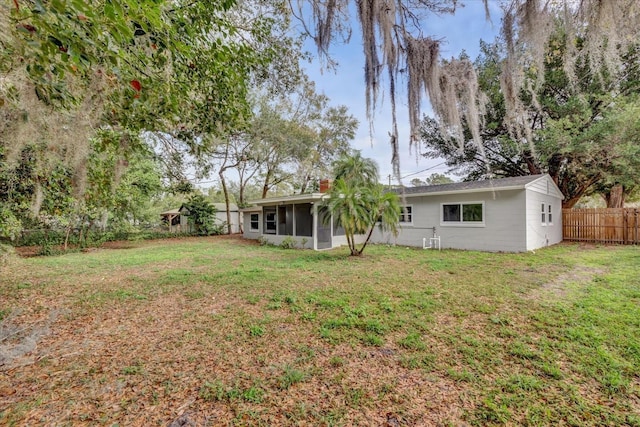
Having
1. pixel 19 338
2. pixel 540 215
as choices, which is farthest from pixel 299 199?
pixel 540 215

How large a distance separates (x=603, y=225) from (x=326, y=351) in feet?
43.9

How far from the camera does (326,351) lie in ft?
9.49

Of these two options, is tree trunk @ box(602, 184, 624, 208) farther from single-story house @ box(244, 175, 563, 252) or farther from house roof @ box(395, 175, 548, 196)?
house roof @ box(395, 175, 548, 196)

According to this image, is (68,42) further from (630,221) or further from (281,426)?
→ (630,221)

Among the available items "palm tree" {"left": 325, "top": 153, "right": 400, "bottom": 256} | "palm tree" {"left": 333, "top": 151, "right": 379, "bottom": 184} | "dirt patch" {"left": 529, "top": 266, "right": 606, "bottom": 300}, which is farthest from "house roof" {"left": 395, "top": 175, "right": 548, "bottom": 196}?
"palm tree" {"left": 325, "top": 153, "right": 400, "bottom": 256}

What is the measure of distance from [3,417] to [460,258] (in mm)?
8605

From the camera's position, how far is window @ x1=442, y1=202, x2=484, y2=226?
932 cm

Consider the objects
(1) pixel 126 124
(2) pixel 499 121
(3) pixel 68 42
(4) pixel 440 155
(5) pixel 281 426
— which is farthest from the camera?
(4) pixel 440 155

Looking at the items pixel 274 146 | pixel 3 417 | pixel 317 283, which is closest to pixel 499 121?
pixel 274 146

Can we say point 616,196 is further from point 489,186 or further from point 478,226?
point 489,186

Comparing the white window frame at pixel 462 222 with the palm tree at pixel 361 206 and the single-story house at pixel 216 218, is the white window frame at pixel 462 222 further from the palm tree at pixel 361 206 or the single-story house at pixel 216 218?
the single-story house at pixel 216 218

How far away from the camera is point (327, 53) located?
9.87ft

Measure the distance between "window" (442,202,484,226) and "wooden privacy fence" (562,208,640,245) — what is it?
561 cm

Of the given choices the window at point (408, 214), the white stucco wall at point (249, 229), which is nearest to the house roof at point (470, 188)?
the window at point (408, 214)
